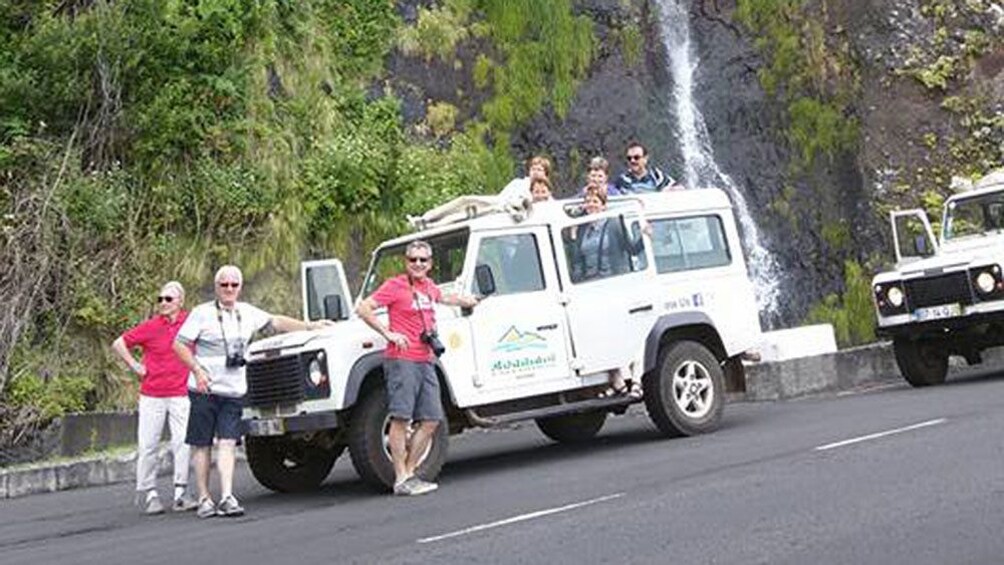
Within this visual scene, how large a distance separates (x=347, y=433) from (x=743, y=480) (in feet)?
10.4

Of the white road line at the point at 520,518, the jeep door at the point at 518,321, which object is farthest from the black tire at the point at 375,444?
the white road line at the point at 520,518

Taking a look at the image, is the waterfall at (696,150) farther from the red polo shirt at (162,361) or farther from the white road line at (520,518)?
the white road line at (520,518)

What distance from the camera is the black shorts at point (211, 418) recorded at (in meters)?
11.5

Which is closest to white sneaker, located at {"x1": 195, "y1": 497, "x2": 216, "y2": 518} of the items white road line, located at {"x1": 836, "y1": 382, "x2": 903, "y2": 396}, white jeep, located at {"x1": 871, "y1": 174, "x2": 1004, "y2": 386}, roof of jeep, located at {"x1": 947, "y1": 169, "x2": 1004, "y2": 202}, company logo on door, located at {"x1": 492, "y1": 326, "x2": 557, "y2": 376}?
company logo on door, located at {"x1": 492, "y1": 326, "x2": 557, "y2": 376}

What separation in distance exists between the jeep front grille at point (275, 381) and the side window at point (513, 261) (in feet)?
6.42

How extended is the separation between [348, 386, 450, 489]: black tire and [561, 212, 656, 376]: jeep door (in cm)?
186

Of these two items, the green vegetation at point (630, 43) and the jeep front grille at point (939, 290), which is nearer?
the jeep front grille at point (939, 290)

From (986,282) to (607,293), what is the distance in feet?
20.1

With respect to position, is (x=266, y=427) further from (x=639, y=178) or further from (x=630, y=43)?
(x=630, y=43)

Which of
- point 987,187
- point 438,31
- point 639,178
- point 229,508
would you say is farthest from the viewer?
point 438,31

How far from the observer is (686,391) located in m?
14.0

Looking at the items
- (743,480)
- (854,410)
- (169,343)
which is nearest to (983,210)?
(854,410)

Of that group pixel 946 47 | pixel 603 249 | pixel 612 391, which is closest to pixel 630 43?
pixel 946 47

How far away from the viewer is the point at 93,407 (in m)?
17.5
